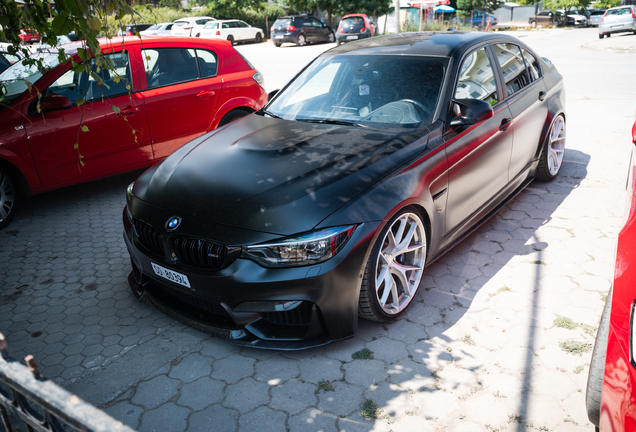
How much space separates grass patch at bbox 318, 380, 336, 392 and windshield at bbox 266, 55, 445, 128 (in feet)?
6.20

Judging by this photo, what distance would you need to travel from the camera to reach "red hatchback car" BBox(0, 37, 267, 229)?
4.98 metres

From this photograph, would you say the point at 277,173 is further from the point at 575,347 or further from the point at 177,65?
the point at 177,65

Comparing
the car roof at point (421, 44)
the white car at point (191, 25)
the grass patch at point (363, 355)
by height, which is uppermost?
the white car at point (191, 25)

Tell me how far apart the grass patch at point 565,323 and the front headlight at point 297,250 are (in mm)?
1668

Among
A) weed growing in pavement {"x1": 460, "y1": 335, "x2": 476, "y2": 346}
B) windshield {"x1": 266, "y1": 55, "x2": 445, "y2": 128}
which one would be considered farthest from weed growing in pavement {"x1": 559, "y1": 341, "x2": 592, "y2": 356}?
windshield {"x1": 266, "y1": 55, "x2": 445, "y2": 128}

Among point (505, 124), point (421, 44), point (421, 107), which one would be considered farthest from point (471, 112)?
point (421, 44)

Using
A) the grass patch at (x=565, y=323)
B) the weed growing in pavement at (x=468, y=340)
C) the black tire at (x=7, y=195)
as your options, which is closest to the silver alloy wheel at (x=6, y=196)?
the black tire at (x=7, y=195)

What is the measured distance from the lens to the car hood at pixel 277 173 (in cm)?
287

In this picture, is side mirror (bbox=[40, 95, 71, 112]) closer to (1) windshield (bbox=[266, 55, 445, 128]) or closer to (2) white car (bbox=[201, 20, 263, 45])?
(1) windshield (bbox=[266, 55, 445, 128])

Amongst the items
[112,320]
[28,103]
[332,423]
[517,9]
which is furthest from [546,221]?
[517,9]

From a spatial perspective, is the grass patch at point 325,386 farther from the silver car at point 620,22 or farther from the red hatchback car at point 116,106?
the silver car at point 620,22

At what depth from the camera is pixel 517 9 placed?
6025cm

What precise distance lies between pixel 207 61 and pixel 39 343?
4.19m

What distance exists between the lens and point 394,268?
10.9 feet
